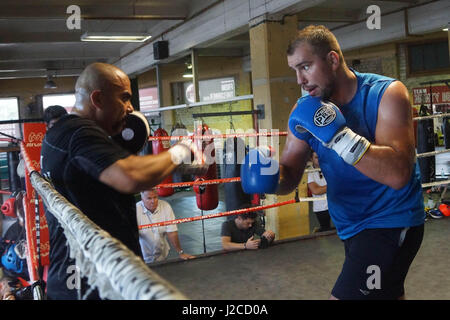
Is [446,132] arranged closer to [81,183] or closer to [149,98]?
[81,183]

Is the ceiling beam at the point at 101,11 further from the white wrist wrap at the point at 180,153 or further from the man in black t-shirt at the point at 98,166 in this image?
the white wrist wrap at the point at 180,153

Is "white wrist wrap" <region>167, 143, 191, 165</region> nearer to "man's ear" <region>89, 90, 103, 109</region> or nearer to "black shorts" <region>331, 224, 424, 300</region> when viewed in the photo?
"man's ear" <region>89, 90, 103, 109</region>

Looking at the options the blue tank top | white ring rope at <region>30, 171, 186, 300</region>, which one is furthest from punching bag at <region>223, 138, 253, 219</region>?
white ring rope at <region>30, 171, 186, 300</region>

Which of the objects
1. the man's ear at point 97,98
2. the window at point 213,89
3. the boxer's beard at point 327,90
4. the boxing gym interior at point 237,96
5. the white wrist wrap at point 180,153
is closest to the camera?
the white wrist wrap at point 180,153

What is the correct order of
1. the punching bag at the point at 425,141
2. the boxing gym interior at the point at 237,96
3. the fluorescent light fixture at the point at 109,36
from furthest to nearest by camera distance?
the punching bag at the point at 425,141 < the fluorescent light fixture at the point at 109,36 < the boxing gym interior at the point at 237,96

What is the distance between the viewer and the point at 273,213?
494cm

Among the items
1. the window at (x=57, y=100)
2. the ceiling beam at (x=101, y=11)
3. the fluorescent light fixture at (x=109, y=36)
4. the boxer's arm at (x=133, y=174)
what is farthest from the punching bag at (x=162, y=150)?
the window at (x=57, y=100)

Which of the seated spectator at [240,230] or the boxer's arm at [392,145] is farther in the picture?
the seated spectator at [240,230]

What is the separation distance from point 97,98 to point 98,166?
0.32 m

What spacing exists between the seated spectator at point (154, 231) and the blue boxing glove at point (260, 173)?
207cm

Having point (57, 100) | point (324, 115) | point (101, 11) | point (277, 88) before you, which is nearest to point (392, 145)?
point (324, 115)

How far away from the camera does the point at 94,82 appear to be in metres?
1.38

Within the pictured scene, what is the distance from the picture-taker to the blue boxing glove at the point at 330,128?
1.45m
